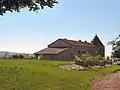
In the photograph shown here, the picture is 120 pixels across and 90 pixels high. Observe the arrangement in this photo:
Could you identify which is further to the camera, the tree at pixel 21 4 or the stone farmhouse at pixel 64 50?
the stone farmhouse at pixel 64 50

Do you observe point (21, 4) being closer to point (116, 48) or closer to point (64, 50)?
point (116, 48)

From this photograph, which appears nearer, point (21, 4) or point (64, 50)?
point (21, 4)

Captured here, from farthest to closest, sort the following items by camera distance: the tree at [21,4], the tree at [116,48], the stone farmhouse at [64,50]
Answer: the stone farmhouse at [64,50] → the tree at [116,48] → the tree at [21,4]

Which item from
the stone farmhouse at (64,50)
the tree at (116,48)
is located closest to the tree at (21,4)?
the tree at (116,48)

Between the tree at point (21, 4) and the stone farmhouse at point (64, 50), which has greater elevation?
the stone farmhouse at point (64, 50)

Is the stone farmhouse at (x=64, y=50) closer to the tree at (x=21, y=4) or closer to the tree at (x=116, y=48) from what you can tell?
the tree at (x=116, y=48)

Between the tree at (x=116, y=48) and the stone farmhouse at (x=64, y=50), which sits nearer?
the tree at (x=116, y=48)

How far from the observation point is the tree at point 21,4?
997 cm

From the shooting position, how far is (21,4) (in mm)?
10359

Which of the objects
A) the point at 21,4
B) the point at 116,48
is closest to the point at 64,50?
the point at 116,48

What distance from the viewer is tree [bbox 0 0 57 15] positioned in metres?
9.97

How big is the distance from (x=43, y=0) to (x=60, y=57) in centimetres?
9234

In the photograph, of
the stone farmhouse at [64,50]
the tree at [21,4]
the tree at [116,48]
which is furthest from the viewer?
the stone farmhouse at [64,50]

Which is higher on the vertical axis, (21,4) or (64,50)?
(64,50)
